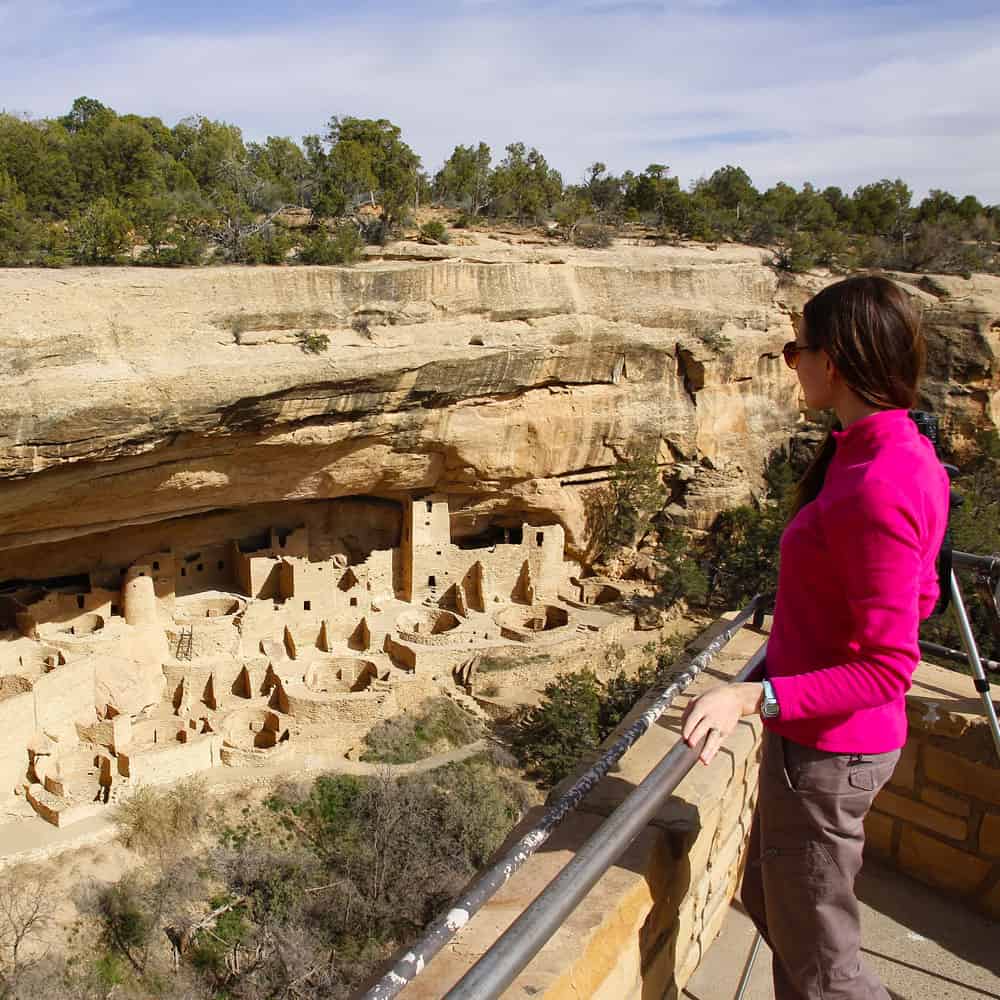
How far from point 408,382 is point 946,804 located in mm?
10034

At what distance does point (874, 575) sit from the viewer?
1.66m

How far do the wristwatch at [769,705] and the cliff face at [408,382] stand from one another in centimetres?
947

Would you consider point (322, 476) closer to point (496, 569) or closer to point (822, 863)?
point (496, 569)

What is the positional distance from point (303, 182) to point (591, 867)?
19653 millimetres

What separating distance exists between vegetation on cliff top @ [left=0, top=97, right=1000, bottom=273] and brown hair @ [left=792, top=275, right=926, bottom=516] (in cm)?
1179

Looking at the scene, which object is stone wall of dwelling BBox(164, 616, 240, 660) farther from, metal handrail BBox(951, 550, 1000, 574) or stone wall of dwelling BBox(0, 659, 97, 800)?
metal handrail BBox(951, 550, 1000, 574)

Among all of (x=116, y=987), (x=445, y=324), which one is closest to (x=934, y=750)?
(x=116, y=987)

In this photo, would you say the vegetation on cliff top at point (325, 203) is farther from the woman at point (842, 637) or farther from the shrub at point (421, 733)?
the woman at point (842, 637)

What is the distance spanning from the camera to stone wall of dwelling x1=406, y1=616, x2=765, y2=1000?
1.90 m

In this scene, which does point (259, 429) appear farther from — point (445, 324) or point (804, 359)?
point (804, 359)

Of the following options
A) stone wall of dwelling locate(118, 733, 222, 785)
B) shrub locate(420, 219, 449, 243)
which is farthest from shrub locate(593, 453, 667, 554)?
stone wall of dwelling locate(118, 733, 222, 785)

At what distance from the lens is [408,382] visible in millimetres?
12242

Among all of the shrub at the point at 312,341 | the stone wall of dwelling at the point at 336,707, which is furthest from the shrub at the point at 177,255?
the stone wall of dwelling at the point at 336,707

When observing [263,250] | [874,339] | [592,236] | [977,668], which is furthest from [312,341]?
[874,339]
